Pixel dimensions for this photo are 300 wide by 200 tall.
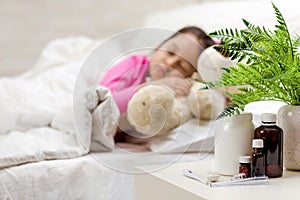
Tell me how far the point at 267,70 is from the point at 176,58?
1.45 feet

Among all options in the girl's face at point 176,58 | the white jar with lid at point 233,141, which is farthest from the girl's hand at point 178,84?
the white jar with lid at point 233,141

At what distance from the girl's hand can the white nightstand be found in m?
0.22

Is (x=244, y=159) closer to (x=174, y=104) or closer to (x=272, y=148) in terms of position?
(x=272, y=148)

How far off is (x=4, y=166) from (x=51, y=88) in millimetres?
650

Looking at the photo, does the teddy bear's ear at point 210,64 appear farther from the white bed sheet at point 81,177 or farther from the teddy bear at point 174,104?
the white bed sheet at point 81,177

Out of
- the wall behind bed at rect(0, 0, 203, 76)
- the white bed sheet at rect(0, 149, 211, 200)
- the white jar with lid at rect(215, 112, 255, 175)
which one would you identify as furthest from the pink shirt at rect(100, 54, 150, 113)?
the wall behind bed at rect(0, 0, 203, 76)

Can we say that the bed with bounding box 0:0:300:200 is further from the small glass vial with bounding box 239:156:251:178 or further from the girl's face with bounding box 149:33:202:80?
the small glass vial with bounding box 239:156:251:178

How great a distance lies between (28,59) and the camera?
2955mm

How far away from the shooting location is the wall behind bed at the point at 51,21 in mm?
2900

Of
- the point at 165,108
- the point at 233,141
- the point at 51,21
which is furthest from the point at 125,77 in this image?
the point at 51,21

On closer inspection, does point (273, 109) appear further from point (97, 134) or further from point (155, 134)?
point (97, 134)

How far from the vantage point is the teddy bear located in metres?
1.36

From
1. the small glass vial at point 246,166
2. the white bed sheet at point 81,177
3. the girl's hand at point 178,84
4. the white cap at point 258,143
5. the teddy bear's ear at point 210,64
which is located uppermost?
the teddy bear's ear at point 210,64

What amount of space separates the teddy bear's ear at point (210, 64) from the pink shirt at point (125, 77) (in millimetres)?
182
